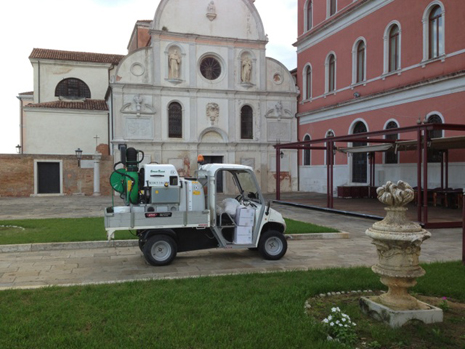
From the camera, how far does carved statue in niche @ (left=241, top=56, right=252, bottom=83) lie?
28.5 metres

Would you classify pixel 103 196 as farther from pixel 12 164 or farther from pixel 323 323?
pixel 323 323

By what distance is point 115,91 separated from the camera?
2581cm

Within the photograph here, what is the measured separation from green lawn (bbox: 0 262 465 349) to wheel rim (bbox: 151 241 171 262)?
1412 millimetres

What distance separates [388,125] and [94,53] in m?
24.1

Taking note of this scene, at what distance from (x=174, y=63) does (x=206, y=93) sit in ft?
9.25

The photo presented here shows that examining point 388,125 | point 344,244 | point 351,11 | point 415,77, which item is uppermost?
point 351,11

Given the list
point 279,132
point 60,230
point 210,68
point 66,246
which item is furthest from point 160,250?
point 279,132

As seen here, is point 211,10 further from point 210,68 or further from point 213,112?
point 213,112

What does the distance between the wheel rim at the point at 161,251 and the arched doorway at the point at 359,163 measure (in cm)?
1747

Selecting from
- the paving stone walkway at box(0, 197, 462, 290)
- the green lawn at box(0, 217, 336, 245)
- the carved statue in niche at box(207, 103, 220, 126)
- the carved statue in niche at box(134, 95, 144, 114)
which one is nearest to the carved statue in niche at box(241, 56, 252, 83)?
the carved statue in niche at box(207, 103, 220, 126)

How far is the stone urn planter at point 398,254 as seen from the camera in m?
4.46

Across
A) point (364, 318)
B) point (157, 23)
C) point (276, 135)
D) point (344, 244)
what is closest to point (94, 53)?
point (157, 23)

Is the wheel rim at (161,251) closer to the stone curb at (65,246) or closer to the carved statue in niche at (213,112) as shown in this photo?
the stone curb at (65,246)

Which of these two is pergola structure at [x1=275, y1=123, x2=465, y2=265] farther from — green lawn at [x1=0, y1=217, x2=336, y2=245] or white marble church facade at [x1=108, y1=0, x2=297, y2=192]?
white marble church facade at [x1=108, y1=0, x2=297, y2=192]
